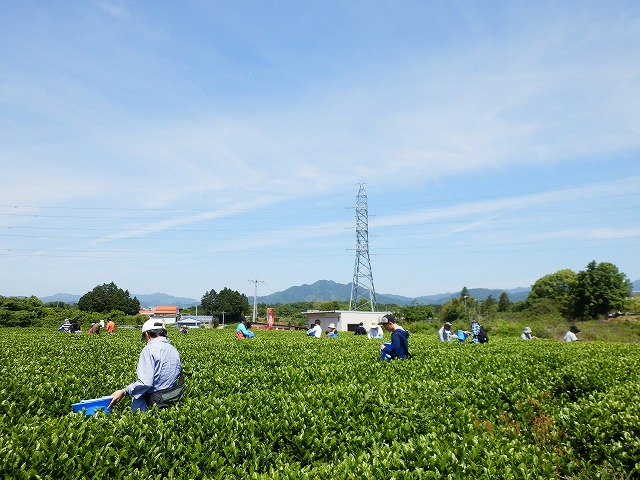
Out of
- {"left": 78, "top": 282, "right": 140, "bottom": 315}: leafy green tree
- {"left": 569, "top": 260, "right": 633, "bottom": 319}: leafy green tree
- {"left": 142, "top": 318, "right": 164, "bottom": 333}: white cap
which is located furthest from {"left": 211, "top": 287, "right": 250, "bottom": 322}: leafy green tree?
{"left": 142, "top": 318, "right": 164, "bottom": 333}: white cap

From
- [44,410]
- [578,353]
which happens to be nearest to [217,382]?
[44,410]

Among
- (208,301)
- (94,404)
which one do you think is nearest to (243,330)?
(94,404)

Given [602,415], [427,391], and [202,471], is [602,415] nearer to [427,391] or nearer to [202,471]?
[427,391]

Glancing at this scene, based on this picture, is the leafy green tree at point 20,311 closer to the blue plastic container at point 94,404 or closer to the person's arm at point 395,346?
the person's arm at point 395,346

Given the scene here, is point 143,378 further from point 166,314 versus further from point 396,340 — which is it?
point 166,314

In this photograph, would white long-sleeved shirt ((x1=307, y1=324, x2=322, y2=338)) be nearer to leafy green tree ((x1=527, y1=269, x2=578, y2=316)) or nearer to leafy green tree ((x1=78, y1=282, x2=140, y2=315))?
leafy green tree ((x1=527, y1=269, x2=578, y2=316))

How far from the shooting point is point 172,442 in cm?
486

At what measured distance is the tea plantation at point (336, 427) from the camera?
4262mm

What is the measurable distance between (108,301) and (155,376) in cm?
11179

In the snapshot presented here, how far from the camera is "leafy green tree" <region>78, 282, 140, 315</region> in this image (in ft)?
341

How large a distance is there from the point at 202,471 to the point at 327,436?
173 centimetres

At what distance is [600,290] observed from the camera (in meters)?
63.1

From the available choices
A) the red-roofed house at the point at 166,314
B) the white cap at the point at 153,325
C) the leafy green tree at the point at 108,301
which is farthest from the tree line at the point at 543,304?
the white cap at the point at 153,325

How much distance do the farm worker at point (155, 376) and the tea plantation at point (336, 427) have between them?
0.33 metres
